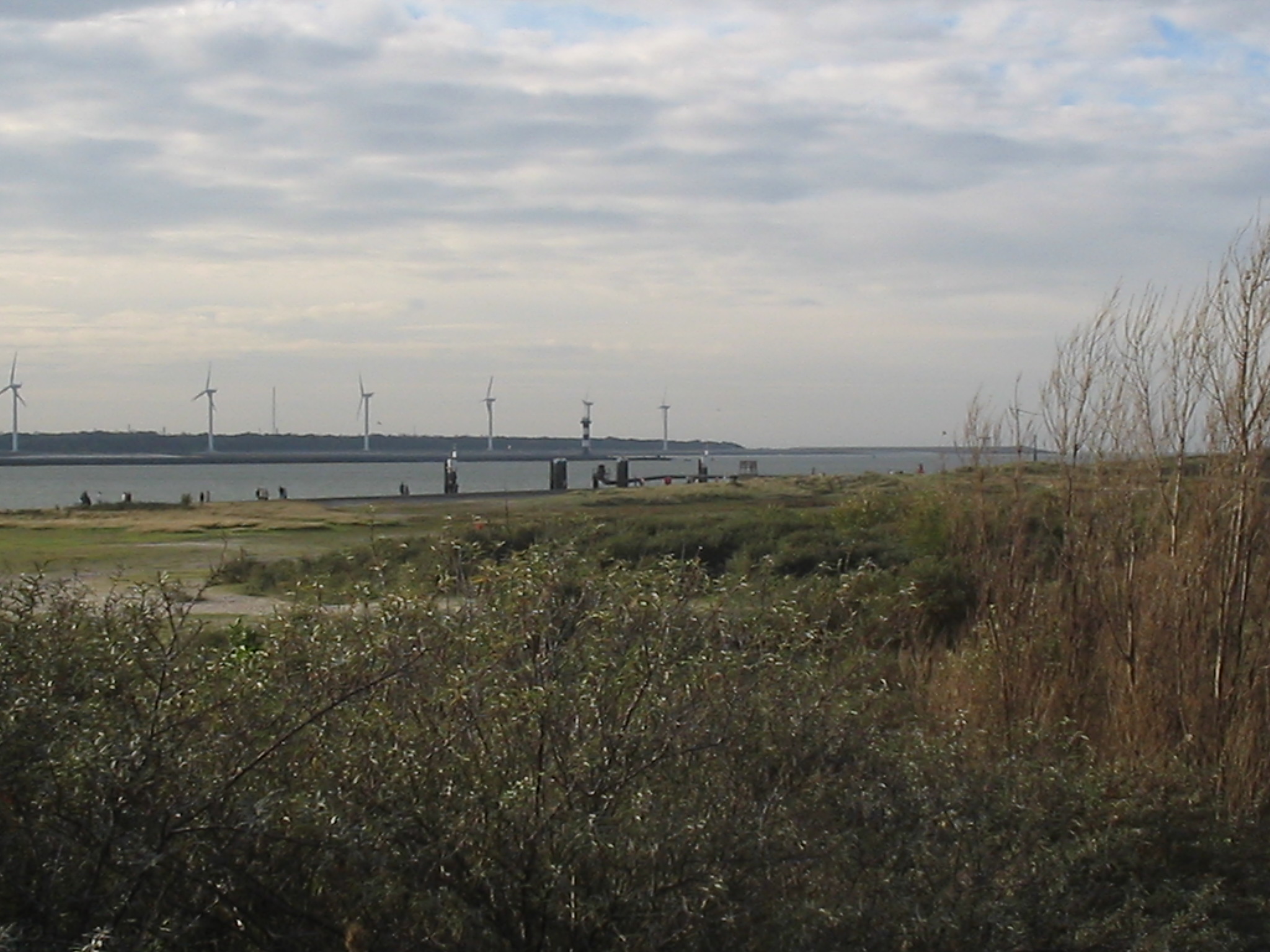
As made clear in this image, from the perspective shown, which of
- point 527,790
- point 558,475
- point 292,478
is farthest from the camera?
point 292,478

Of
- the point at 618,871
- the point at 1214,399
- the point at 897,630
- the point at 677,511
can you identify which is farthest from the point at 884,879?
the point at 677,511

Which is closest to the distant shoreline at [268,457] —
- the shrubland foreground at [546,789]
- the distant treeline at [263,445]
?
the distant treeline at [263,445]

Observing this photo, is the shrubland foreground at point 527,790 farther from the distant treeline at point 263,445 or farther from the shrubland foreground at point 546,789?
the distant treeline at point 263,445

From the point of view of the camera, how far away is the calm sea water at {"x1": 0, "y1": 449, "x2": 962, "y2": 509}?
86.2m

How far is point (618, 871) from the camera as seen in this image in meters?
5.64

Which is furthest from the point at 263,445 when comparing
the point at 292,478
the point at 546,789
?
the point at 546,789

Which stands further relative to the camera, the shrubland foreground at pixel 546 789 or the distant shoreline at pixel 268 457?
the distant shoreline at pixel 268 457

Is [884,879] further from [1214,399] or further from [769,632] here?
[1214,399]

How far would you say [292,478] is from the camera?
132m

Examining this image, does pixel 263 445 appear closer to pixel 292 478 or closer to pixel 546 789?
pixel 292 478

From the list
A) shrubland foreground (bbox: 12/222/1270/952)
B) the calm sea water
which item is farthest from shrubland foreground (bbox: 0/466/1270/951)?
the calm sea water

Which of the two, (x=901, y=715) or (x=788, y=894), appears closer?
(x=788, y=894)

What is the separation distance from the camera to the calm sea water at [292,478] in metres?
86.2

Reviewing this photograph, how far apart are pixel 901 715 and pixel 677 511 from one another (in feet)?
81.8
